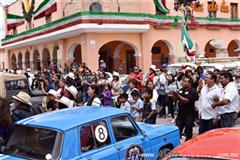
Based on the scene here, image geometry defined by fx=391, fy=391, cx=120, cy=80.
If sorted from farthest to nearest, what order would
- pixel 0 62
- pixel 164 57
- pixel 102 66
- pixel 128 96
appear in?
pixel 0 62 < pixel 164 57 < pixel 102 66 < pixel 128 96

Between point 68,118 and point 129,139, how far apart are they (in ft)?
3.55

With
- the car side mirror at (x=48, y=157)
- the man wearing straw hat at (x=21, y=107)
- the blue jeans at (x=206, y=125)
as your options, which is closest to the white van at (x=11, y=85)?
the man wearing straw hat at (x=21, y=107)

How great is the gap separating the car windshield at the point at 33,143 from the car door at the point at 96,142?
372 millimetres

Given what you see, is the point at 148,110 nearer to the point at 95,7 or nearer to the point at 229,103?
the point at 229,103

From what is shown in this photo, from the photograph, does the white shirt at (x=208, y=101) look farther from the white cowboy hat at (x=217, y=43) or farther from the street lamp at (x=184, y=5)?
the white cowboy hat at (x=217, y=43)

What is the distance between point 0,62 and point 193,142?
46.5 metres

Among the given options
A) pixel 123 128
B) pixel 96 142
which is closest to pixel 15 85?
pixel 123 128

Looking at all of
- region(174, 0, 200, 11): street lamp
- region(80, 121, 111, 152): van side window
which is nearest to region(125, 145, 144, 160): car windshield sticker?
region(80, 121, 111, 152): van side window

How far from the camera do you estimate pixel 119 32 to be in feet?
83.1

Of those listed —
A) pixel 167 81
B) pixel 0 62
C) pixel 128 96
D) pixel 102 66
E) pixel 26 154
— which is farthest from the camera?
pixel 0 62

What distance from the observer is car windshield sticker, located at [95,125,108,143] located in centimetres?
530

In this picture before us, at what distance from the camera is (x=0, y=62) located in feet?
155

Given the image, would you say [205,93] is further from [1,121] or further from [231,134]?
[231,134]

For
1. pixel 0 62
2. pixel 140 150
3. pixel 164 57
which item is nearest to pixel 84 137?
pixel 140 150
